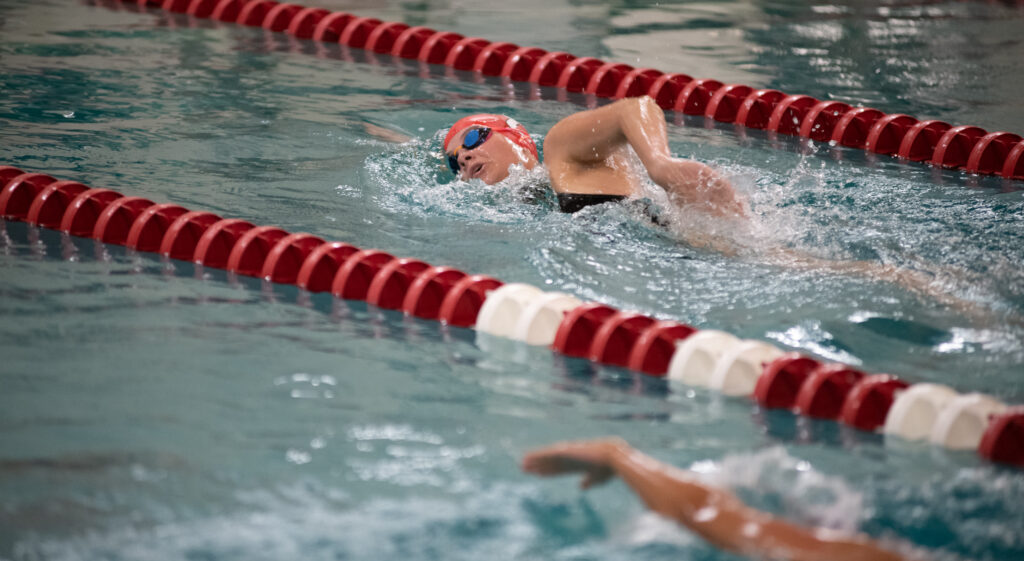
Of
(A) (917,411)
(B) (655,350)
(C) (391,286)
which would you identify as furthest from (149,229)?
(A) (917,411)

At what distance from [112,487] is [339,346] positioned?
87cm

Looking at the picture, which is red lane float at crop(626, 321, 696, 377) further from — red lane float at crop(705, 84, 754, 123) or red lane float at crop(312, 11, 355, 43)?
red lane float at crop(312, 11, 355, 43)

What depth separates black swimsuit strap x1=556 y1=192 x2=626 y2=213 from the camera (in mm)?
3996

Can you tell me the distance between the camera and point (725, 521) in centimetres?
190

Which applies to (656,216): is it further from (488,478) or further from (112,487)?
(112,487)

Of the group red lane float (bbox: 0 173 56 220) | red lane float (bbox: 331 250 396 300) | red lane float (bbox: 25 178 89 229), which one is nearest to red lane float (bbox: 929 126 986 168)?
red lane float (bbox: 331 250 396 300)

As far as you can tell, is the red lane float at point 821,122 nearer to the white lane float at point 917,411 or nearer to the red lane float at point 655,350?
the red lane float at point 655,350

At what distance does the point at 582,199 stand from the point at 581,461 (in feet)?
6.85

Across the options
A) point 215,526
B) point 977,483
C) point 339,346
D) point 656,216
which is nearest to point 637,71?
point 656,216

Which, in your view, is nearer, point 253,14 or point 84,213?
point 84,213

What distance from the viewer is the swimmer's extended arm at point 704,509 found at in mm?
1779

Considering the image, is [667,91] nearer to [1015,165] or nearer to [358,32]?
[1015,165]

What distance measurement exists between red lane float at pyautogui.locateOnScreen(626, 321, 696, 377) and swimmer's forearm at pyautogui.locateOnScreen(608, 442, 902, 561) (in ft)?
2.66

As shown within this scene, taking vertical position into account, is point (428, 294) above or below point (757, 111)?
below
